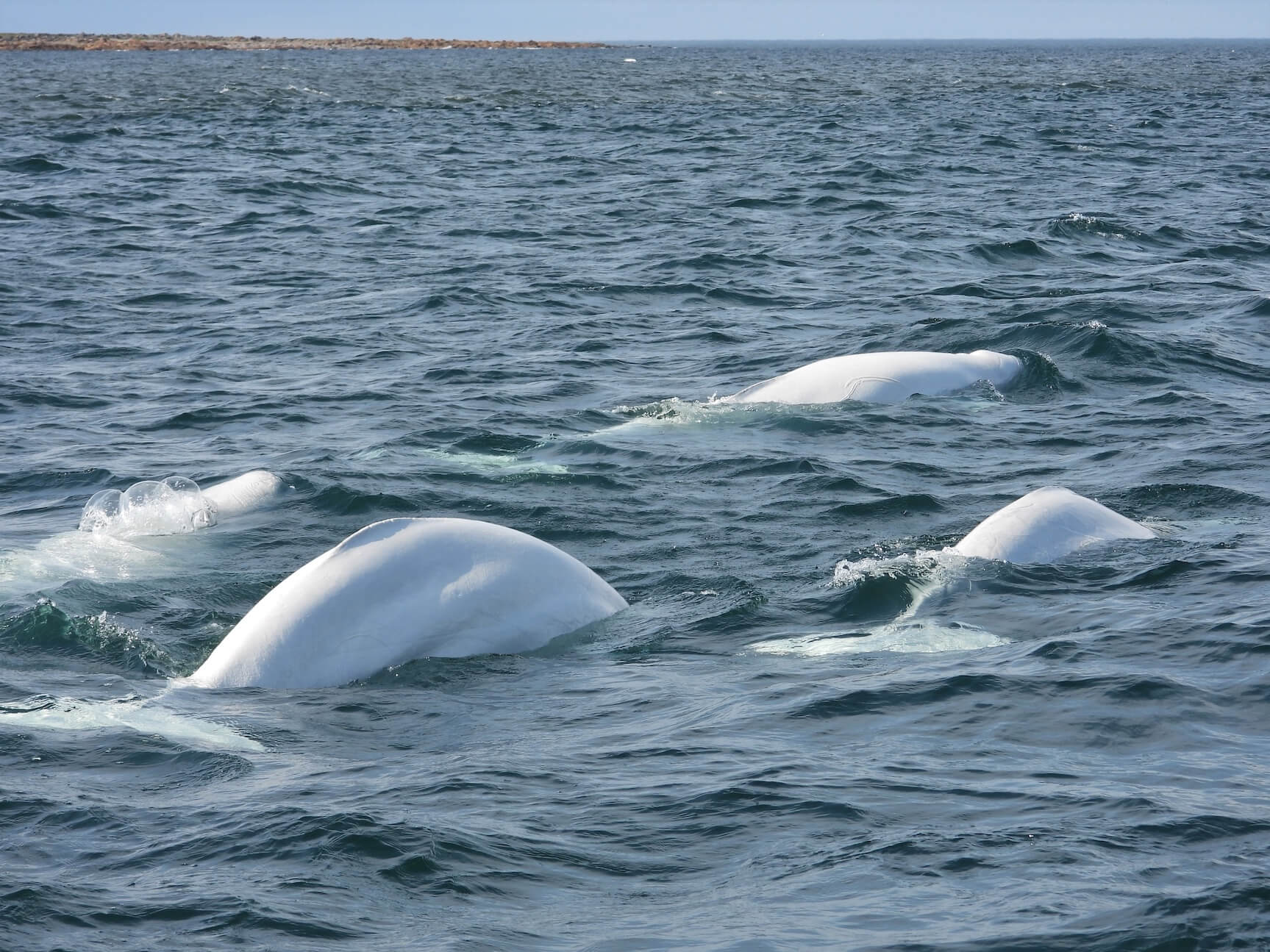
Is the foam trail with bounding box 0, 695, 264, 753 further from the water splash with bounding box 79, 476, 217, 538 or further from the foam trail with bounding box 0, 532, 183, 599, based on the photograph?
the water splash with bounding box 79, 476, 217, 538

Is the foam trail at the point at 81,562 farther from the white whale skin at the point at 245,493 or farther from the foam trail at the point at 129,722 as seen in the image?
the foam trail at the point at 129,722

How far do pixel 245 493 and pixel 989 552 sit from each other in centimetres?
714

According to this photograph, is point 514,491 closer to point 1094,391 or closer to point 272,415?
point 272,415

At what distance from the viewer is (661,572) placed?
13.4 meters

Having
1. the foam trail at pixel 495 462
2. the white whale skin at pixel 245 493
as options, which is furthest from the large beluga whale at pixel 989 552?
the white whale skin at pixel 245 493

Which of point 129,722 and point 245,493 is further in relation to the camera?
point 245,493

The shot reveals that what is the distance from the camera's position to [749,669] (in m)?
11.0

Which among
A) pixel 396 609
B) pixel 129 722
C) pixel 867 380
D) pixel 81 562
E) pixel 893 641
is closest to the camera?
pixel 129 722

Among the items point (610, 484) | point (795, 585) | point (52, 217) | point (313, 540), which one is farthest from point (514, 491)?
point (52, 217)

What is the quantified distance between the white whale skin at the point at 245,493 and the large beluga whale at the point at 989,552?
5.80 m

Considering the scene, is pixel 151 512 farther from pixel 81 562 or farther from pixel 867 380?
pixel 867 380

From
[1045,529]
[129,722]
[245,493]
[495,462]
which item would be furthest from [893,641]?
[245,493]

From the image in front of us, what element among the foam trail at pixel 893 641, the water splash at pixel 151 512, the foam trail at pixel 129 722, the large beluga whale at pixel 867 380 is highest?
the large beluga whale at pixel 867 380

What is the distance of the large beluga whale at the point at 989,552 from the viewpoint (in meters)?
11.4
